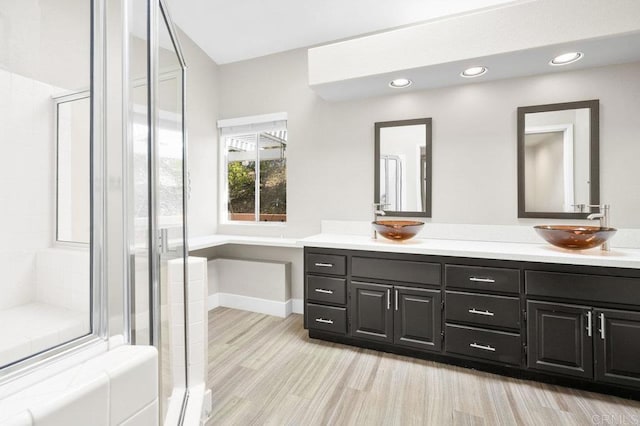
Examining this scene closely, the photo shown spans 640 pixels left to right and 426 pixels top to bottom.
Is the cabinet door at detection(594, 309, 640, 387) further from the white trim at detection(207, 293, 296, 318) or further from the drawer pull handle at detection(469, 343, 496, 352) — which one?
the white trim at detection(207, 293, 296, 318)

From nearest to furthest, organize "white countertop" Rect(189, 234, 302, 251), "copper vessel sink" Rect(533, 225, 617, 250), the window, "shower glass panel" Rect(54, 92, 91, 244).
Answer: "shower glass panel" Rect(54, 92, 91, 244) → "copper vessel sink" Rect(533, 225, 617, 250) → "white countertop" Rect(189, 234, 302, 251) → the window

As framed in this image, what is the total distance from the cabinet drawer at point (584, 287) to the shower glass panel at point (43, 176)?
2319 millimetres

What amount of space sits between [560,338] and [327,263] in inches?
63.5

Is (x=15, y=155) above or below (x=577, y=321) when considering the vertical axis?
above

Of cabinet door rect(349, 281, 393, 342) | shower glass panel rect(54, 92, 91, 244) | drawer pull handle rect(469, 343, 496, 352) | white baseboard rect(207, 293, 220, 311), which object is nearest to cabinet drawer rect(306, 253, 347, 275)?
cabinet door rect(349, 281, 393, 342)

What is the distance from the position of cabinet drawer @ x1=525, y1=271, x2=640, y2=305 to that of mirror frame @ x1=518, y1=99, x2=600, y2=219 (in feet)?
2.14

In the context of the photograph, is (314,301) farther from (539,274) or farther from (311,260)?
(539,274)

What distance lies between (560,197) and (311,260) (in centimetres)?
202

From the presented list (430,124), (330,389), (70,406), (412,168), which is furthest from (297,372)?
(430,124)

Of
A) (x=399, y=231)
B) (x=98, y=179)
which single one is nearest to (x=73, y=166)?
(x=98, y=179)

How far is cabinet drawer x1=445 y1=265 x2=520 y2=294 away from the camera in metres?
2.00

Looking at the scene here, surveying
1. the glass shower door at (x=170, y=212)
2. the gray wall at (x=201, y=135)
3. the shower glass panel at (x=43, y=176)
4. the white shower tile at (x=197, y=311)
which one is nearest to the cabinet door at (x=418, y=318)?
the white shower tile at (x=197, y=311)

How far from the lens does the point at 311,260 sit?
8.45 ft

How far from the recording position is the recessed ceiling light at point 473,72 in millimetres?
2298
